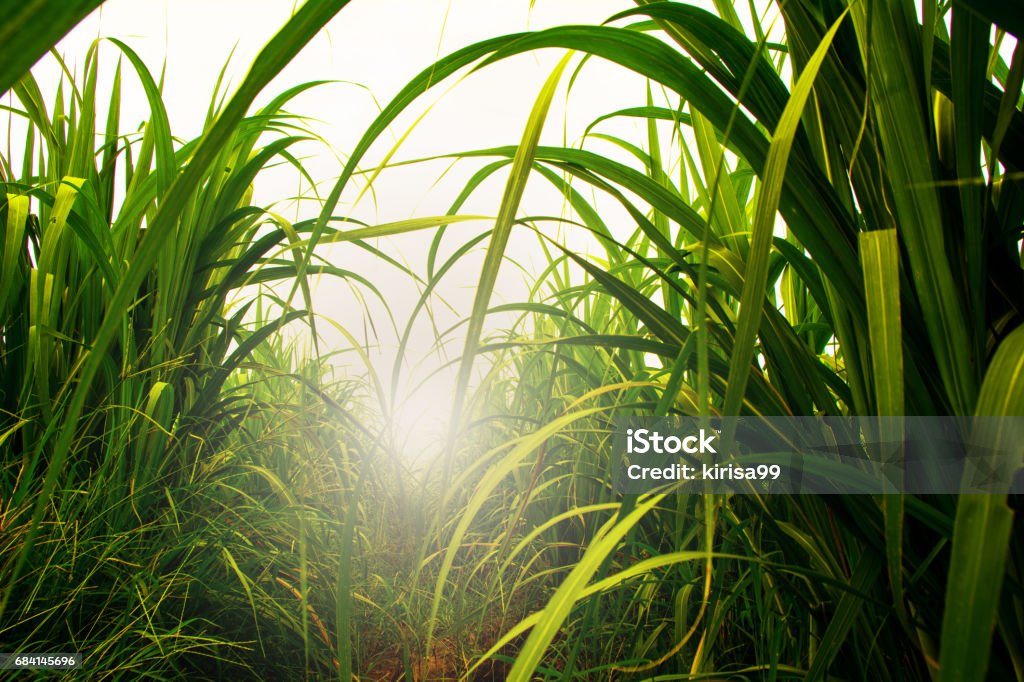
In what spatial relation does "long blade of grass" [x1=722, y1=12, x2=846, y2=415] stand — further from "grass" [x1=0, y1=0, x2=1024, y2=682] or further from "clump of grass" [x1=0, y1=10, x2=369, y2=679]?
"clump of grass" [x1=0, y1=10, x2=369, y2=679]

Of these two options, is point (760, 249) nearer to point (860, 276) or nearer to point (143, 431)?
point (860, 276)

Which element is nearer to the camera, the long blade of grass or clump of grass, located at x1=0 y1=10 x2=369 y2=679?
the long blade of grass

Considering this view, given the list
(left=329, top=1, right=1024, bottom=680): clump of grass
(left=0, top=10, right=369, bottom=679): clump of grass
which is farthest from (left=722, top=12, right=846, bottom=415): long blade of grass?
(left=0, top=10, right=369, bottom=679): clump of grass

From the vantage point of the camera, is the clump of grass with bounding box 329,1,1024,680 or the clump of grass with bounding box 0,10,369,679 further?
the clump of grass with bounding box 0,10,369,679

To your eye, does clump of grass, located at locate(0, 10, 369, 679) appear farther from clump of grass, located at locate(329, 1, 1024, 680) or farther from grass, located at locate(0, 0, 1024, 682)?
clump of grass, located at locate(329, 1, 1024, 680)

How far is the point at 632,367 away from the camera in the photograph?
0.81 meters

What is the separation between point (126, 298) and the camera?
0.55 feet

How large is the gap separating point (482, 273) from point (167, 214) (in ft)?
0.35

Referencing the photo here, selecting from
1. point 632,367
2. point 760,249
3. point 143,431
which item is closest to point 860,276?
point 760,249

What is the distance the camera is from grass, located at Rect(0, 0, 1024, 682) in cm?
25

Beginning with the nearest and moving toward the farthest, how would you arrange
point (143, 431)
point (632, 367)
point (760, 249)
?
point (760, 249)
point (143, 431)
point (632, 367)

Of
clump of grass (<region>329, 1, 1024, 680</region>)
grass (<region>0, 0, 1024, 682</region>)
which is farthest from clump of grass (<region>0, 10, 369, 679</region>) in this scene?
clump of grass (<region>329, 1, 1024, 680</region>)

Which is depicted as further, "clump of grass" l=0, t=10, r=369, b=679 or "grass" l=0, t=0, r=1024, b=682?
"clump of grass" l=0, t=10, r=369, b=679

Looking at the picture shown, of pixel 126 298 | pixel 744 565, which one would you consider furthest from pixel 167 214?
pixel 744 565
